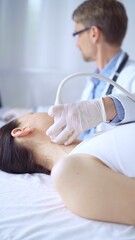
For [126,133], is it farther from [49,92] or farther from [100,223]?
[49,92]

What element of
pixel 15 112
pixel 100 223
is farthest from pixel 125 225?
pixel 15 112

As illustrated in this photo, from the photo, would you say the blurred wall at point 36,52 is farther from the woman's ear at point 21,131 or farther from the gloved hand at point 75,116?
the gloved hand at point 75,116

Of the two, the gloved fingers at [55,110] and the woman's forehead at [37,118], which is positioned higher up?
the gloved fingers at [55,110]

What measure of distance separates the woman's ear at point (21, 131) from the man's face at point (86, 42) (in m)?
0.96

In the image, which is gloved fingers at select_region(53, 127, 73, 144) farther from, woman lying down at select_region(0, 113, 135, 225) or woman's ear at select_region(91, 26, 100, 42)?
woman's ear at select_region(91, 26, 100, 42)

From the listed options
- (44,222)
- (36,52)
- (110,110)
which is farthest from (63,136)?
(36,52)

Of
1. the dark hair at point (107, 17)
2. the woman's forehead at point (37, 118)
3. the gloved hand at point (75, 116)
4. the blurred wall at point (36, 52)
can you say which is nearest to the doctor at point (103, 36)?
the dark hair at point (107, 17)

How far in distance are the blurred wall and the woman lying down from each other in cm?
198

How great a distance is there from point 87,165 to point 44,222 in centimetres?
19

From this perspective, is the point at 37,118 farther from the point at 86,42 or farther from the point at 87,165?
the point at 86,42

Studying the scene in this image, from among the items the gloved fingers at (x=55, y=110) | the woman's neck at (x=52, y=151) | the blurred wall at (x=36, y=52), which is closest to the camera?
the gloved fingers at (x=55, y=110)

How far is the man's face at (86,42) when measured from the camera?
1.98 meters

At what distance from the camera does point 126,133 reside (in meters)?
0.99

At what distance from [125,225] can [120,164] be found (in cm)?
17
